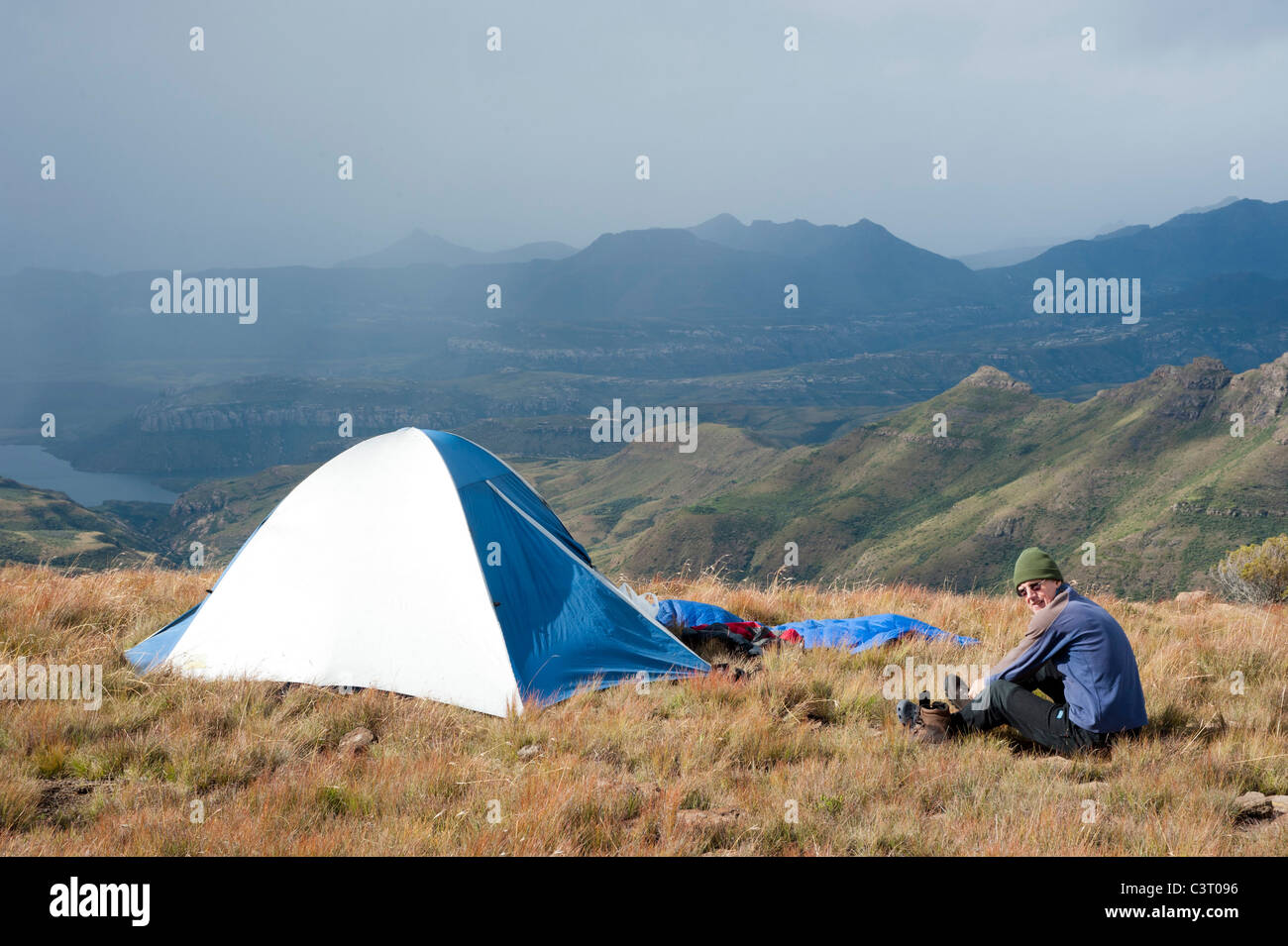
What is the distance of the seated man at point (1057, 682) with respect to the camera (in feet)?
16.7

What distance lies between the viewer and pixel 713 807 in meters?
4.50

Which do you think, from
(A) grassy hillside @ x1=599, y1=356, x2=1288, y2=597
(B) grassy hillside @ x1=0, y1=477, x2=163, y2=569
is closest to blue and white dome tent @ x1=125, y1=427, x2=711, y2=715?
(A) grassy hillside @ x1=599, y1=356, x2=1288, y2=597

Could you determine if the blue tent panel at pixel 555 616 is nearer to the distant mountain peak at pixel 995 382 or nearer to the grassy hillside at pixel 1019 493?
the grassy hillside at pixel 1019 493

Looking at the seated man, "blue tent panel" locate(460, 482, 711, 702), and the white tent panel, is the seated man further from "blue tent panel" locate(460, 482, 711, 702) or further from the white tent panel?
the white tent panel

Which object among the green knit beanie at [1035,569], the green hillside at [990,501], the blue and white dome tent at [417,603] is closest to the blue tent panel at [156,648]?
the blue and white dome tent at [417,603]

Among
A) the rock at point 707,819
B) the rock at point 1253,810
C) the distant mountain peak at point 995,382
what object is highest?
the distant mountain peak at point 995,382

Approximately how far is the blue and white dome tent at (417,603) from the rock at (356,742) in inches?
29.8

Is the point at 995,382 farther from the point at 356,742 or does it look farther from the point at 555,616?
the point at 356,742

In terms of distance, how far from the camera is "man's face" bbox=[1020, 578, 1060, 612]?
529 centimetres

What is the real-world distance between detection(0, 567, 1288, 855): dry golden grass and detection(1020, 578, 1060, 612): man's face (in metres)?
0.95

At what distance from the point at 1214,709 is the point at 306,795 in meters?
6.15

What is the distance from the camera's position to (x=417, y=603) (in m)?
6.74

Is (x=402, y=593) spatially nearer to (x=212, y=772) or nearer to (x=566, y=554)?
(x=566, y=554)
